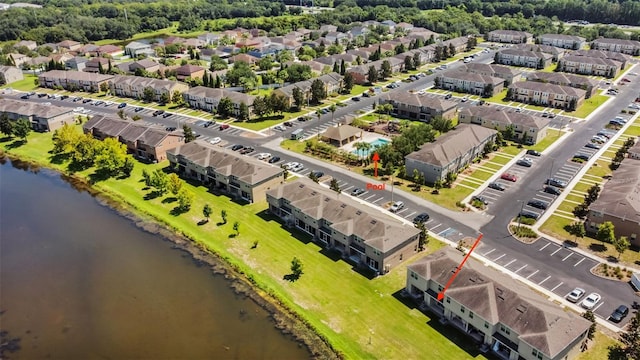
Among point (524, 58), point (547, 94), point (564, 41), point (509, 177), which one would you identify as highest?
point (564, 41)

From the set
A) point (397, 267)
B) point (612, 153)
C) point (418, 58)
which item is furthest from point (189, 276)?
point (418, 58)

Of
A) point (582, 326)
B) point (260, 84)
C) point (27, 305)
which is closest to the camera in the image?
point (582, 326)

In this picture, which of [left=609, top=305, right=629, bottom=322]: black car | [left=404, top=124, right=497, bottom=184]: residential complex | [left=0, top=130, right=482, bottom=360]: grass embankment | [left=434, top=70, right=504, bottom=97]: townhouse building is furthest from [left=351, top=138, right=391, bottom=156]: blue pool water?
[left=609, top=305, right=629, bottom=322]: black car

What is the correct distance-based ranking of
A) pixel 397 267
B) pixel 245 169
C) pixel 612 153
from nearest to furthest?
1. pixel 397 267
2. pixel 245 169
3. pixel 612 153

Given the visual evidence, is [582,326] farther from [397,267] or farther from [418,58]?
[418,58]

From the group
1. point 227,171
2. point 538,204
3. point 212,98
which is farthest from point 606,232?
point 212,98

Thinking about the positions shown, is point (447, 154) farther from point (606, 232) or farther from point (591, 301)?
point (591, 301)

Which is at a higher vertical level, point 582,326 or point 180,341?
point 582,326
